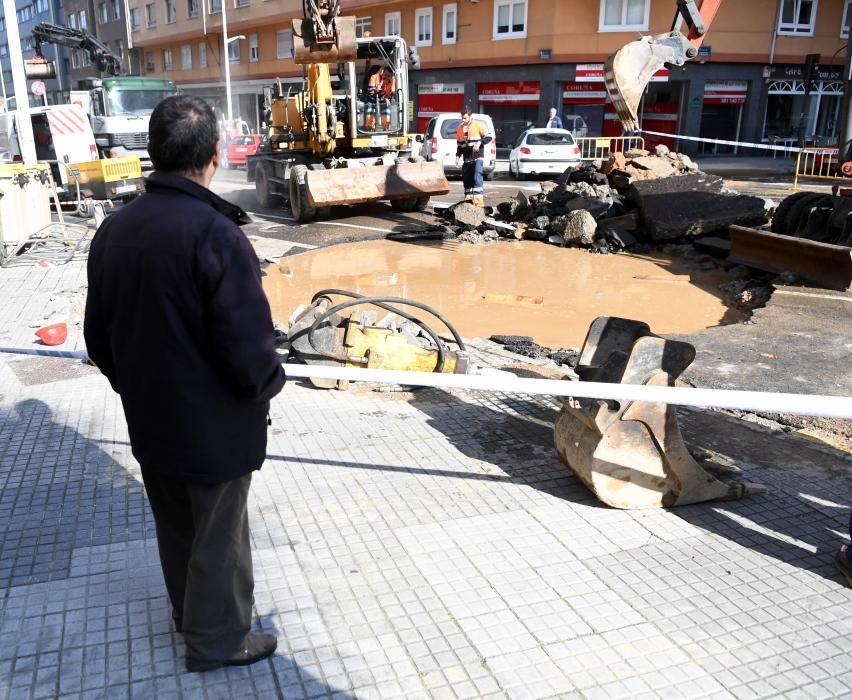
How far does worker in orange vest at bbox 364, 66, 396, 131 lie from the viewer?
644 inches

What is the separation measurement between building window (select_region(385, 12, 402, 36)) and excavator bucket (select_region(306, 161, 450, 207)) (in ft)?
77.3

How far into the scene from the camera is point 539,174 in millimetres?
22922

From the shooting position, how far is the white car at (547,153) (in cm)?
2252

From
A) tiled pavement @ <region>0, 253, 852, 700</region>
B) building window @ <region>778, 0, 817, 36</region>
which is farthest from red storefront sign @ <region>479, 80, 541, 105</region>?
tiled pavement @ <region>0, 253, 852, 700</region>

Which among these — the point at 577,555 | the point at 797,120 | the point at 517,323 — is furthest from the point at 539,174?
the point at 577,555

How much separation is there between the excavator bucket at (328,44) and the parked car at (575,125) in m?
14.2

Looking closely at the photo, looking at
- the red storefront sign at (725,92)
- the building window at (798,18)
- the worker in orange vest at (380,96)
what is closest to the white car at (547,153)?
the worker in orange vest at (380,96)

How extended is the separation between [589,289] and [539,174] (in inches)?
521

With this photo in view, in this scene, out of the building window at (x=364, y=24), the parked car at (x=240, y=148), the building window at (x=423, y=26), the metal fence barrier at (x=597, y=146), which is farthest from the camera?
the building window at (x=364, y=24)

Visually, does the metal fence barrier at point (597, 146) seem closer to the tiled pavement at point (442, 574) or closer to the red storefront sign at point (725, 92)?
the red storefront sign at point (725, 92)

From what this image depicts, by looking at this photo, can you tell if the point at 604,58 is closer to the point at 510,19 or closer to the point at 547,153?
the point at 510,19

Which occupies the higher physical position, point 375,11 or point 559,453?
point 375,11

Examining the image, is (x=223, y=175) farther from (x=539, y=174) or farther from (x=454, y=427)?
(x=454, y=427)

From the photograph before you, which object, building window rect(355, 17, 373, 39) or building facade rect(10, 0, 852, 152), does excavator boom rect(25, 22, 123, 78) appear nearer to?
building facade rect(10, 0, 852, 152)
